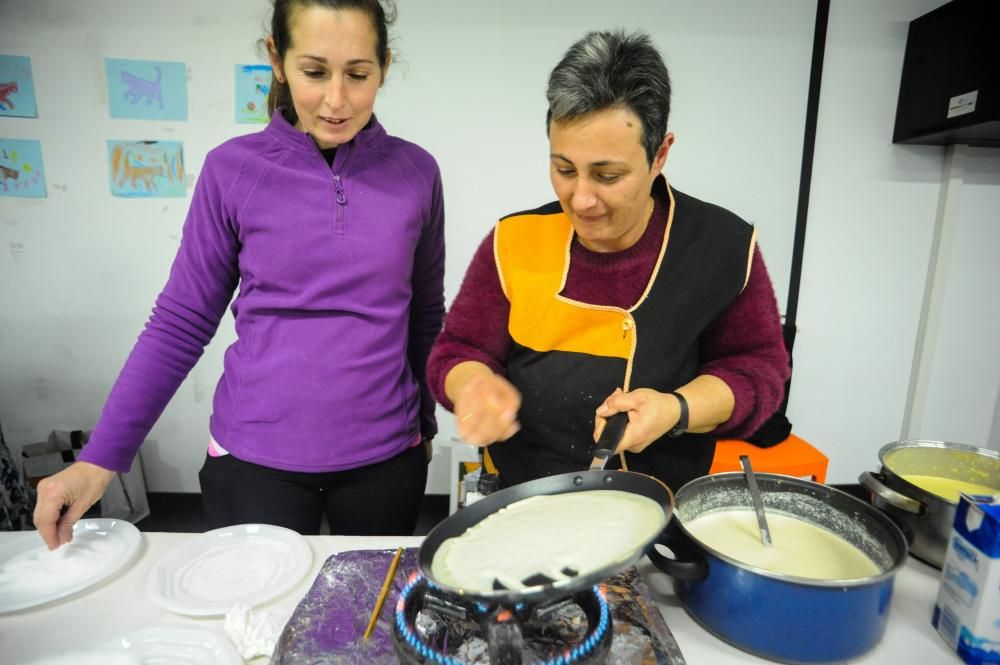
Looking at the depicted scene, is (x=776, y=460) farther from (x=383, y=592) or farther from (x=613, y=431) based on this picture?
(x=383, y=592)

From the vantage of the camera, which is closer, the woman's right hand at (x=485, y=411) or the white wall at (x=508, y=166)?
the woman's right hand at (x=485, y=411)

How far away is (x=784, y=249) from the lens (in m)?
2.92

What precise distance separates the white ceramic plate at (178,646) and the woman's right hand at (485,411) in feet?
1.58

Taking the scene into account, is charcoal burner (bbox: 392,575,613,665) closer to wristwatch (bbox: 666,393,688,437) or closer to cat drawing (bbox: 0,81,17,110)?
wristwatch (bbox: 666,393,688,437)

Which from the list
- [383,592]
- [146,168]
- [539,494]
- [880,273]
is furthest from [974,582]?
[146,168]

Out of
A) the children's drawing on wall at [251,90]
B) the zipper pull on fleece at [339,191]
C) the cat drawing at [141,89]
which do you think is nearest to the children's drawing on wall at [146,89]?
the cat drawing at [141,89]

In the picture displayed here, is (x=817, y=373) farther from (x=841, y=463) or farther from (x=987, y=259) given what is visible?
(x=987, y=259)

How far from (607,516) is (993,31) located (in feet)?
8.60

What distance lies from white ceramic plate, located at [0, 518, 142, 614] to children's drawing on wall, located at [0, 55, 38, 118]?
2399 millimetres

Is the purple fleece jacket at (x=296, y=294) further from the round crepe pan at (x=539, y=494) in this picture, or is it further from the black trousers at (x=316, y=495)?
the round crepe pan at (x=539, y=494)

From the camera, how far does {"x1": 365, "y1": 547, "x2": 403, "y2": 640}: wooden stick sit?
0.85 meters

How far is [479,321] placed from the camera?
1.24 m

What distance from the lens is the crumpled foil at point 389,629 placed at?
79 centimetres

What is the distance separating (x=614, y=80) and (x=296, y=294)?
83 cm
